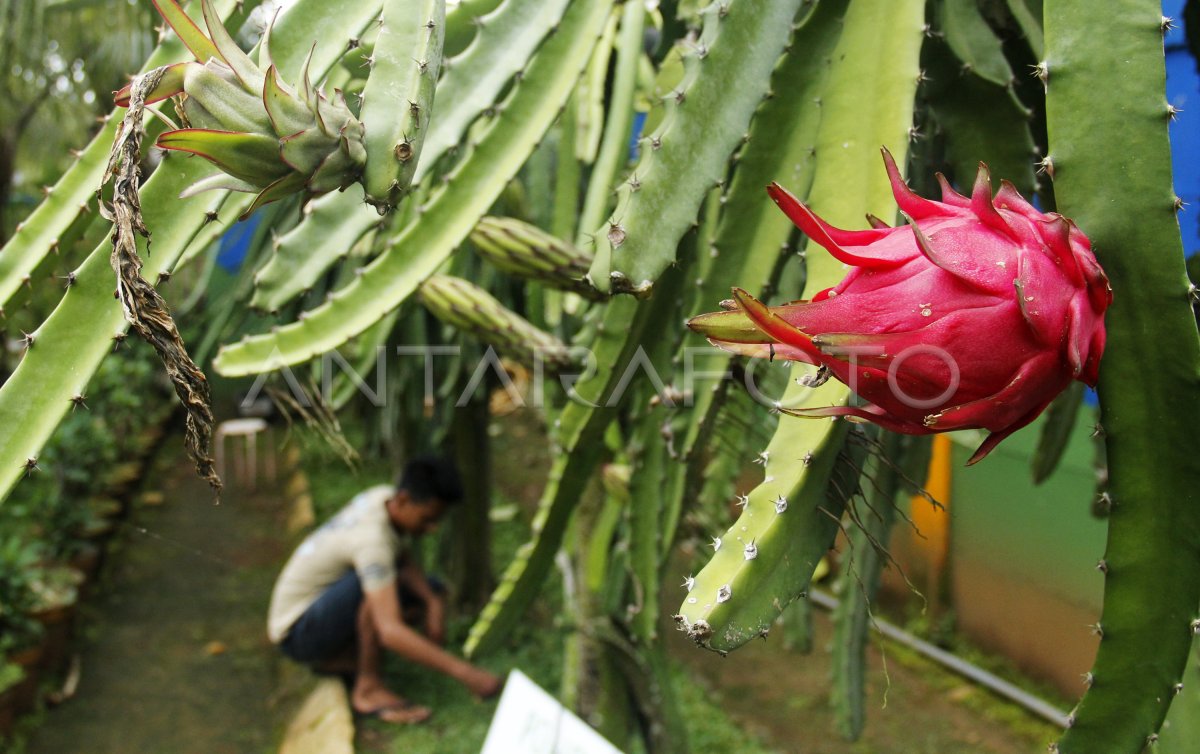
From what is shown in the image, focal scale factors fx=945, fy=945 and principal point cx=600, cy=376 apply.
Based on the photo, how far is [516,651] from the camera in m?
2.73

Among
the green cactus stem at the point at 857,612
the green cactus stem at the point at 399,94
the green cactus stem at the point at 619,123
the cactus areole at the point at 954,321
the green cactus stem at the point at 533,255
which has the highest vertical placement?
the green cactus stem at the point at 399,94

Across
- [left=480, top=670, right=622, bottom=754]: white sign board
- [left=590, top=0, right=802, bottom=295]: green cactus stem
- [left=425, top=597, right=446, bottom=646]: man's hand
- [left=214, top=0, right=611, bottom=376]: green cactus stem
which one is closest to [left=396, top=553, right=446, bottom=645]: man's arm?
[left=425, top=597, right=446, bottom=646]: man's hand

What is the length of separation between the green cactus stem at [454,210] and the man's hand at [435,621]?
6.12 ft

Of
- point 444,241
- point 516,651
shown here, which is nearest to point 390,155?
point 444,241

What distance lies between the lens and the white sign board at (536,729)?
3.50 feet

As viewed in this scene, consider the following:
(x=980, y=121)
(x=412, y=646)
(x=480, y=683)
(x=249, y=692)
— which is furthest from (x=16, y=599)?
(x=980, y=121)

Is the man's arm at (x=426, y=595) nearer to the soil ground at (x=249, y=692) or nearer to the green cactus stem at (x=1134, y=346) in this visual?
the soil ground at (x=249, y=692)

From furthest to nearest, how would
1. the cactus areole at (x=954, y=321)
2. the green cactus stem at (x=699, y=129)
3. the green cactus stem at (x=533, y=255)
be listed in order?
the green cactus stem at (x=533, y=255)
the green cactus stem at (x=699, y=129)
the cactus areole at (x=954, y=321)

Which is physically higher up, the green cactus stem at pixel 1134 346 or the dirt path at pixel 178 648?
the green cactus stem at pixel 1134 346

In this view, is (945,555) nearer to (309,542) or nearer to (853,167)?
(309,542)

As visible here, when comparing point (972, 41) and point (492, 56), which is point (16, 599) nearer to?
point (492, 56)

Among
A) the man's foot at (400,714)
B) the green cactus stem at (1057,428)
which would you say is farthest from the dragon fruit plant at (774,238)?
the man's foot at (400,714)

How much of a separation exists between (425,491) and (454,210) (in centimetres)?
161

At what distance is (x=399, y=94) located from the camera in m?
0.57
